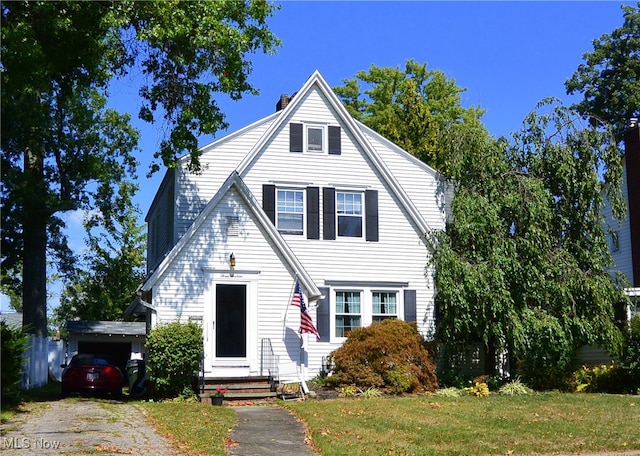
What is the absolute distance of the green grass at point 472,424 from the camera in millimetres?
13039

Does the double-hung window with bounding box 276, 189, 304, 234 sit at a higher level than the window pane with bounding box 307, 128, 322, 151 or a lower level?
lower

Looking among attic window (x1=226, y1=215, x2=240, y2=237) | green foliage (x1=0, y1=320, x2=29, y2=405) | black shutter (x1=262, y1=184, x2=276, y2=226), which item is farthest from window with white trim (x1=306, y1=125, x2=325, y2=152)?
green foliage (x1=0, y1=320, x2=29, y2=405)

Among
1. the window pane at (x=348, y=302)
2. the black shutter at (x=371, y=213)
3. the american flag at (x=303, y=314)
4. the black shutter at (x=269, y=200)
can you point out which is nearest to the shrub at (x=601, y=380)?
the window pane at (x=348, y=302)

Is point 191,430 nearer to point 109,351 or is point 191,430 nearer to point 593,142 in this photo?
point 593,142

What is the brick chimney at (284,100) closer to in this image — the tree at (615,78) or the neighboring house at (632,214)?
the neighboring house at (632,214)

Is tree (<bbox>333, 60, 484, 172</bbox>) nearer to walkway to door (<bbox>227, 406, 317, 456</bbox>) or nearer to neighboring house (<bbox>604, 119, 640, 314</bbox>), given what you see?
neighboring house (<bbox>604, 119, 640, 314</bbox>)

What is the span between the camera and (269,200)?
75.2ft

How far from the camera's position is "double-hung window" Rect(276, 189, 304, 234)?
75.4 ft

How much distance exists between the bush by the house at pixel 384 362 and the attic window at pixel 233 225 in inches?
162

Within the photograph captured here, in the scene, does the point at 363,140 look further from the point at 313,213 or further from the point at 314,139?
the point at 313,213

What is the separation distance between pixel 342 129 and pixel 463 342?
23.6 feet

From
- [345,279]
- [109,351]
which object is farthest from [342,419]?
[109,351]

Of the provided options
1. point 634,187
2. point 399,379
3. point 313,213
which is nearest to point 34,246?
point 313,213

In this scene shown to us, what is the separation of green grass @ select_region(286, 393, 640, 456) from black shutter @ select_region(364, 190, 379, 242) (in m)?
6.00
